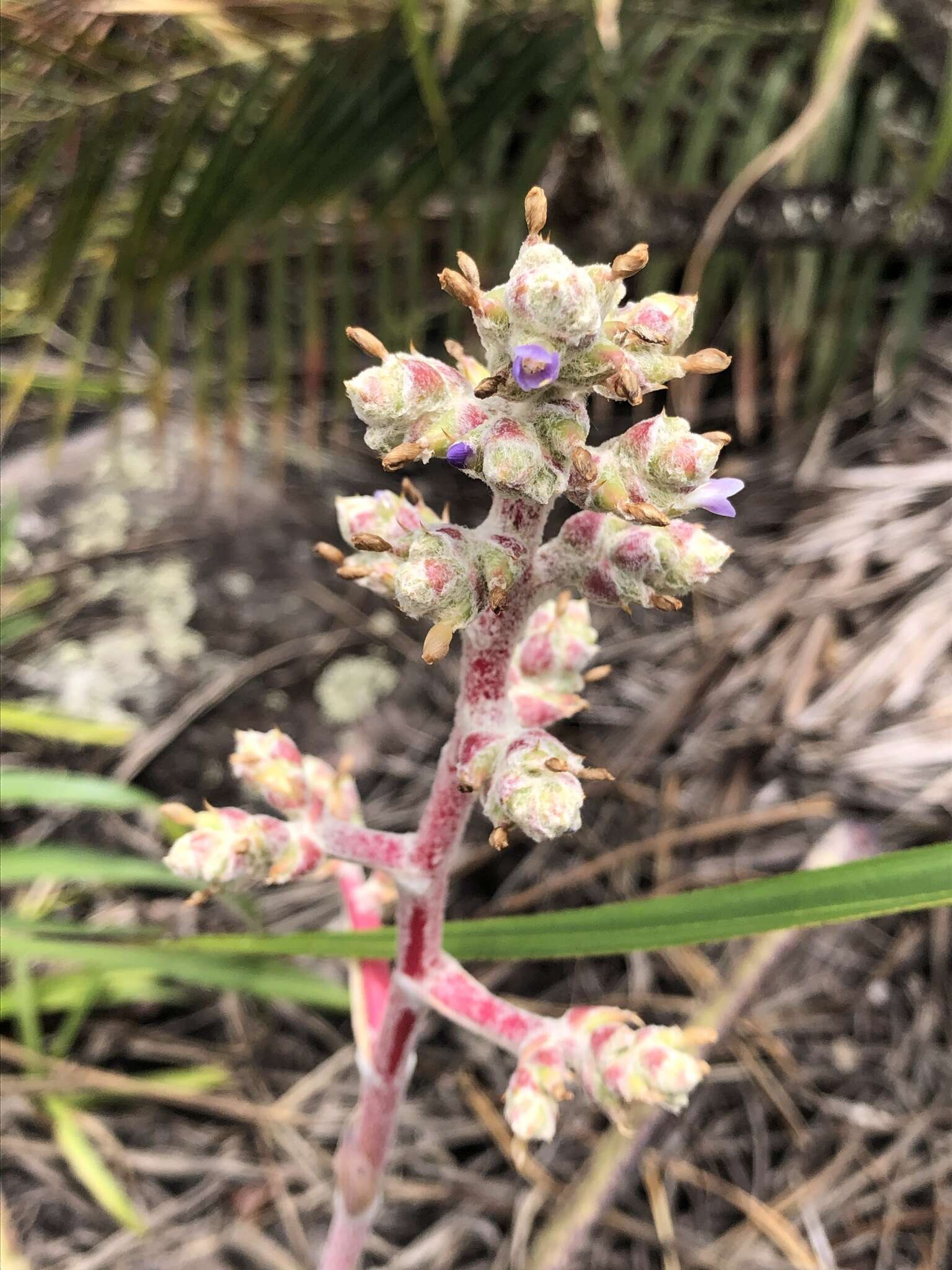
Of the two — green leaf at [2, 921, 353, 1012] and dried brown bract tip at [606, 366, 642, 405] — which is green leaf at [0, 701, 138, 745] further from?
dried brown bract tip at [606, 366, 642, 405]

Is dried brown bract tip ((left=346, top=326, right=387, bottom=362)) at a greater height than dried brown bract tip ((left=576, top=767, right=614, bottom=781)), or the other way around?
dried brown bract tip ((left=346, top=326, right=387, bottom=362))

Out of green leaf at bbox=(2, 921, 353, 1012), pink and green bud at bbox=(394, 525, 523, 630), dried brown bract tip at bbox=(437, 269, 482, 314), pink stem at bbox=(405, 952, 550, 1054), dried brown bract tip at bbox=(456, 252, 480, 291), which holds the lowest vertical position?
green leaf at bbox=(2, 921, 353, 1012)

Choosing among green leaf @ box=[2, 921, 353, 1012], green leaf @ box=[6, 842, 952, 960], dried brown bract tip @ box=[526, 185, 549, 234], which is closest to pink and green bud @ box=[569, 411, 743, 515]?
dried brown bract tip @ box=[526, 185, 549, 234]

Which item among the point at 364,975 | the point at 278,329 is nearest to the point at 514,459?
the point at 364,975

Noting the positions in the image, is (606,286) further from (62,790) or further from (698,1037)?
(62,790)

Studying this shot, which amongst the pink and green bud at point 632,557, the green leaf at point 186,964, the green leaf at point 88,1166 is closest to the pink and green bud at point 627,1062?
the pink and green bud at point 632,557

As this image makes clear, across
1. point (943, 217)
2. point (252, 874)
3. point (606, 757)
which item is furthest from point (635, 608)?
point (252, 874)
